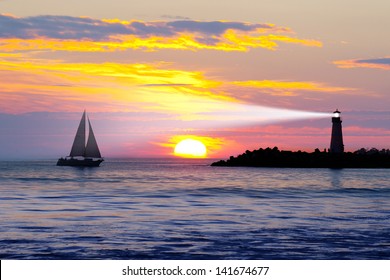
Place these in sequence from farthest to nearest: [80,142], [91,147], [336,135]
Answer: [91,147] → [80,142] → [336,135]

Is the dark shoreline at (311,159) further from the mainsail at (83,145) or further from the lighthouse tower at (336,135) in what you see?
the mainsail at (83,145)

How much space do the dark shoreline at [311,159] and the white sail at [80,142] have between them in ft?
107

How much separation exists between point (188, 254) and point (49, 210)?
55.1 ft

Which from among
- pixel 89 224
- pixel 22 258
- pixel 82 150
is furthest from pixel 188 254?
pixel 82 150

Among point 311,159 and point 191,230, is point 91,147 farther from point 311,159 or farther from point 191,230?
point 191,230

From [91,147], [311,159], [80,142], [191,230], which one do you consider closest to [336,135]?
[311,159]

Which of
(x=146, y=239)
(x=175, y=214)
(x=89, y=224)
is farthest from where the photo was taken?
(x=175, y=214)

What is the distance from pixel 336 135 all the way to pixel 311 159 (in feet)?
65.5

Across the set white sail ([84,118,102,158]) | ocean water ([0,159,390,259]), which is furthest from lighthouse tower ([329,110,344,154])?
ocean water ([0,159,390,259])

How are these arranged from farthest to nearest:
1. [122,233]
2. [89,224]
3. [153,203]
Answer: [153,203]
[89,224]
[122,233]

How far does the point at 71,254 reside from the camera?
19.8 metres

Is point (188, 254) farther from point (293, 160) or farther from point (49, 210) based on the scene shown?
point (293, 160)

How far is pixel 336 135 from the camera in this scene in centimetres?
11438

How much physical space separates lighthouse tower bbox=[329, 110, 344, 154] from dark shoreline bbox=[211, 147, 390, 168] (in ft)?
22.8
